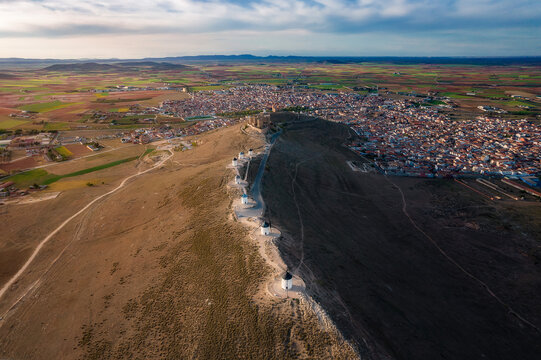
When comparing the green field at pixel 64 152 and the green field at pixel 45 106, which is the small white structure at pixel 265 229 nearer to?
the green field at pixel 64 152

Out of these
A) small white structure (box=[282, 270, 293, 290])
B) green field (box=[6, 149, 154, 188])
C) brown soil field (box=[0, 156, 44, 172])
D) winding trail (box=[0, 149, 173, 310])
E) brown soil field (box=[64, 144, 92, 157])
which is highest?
small white structure (box=[282, 270, 293, 290])

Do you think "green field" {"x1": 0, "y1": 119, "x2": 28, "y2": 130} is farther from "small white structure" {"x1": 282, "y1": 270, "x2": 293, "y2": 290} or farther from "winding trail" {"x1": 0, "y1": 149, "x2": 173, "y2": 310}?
"small white structure" {"x1": 282, "y1": 270, "x2": 293, "y2": 290}

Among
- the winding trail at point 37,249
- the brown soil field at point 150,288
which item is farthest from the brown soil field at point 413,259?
the winding trail at point 37,249

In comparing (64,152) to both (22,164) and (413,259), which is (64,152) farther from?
(413,259)

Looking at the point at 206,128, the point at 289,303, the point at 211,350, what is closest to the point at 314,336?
the point at 289,303

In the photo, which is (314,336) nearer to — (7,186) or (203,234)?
(203,234)

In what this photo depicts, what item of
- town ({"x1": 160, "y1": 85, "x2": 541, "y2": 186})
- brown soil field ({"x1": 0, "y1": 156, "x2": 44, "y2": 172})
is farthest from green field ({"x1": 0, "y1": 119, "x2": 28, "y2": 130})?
town ({"x1": 160, "y1": 85, "x2": 541, "y2": 186})
